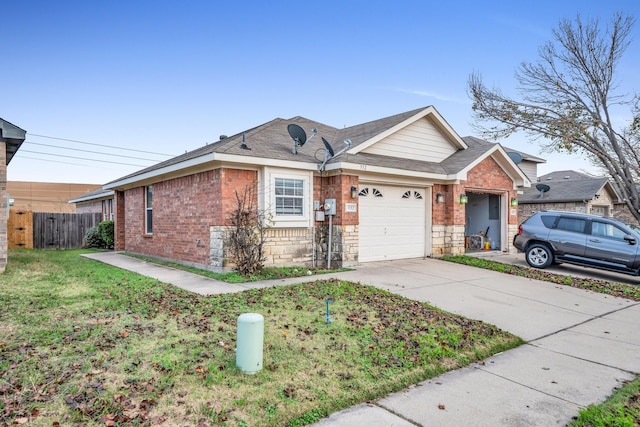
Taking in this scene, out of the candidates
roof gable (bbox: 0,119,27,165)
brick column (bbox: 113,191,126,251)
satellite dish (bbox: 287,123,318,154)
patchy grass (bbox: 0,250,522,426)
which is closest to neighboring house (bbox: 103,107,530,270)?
satellite dish (bbox: 287,123,318,154)

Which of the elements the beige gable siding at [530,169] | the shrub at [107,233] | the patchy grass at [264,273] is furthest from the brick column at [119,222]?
the beige gable siding at [530,169]

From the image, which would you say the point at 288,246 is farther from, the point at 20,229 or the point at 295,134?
the point at 20,229

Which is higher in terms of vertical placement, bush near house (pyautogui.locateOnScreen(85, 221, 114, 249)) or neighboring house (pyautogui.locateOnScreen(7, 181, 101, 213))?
neighboring house (pyautogui.locateOnScreen(7, 181, 101, 213))

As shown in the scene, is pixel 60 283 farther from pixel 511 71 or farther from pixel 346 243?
pixel 511 71

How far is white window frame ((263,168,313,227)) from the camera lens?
9953 mm

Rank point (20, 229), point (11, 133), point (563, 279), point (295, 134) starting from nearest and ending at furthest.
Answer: point (11, 133)
point (563, 279)
point (295, 134)
point (20, 229)

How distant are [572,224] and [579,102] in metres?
4.89

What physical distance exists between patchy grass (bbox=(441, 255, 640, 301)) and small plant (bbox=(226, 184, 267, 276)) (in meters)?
6.42

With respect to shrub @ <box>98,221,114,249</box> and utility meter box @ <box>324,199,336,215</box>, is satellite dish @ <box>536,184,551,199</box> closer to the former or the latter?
utility meter box @ <box>324,199,336,215</box>

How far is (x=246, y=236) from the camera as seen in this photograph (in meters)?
9.25

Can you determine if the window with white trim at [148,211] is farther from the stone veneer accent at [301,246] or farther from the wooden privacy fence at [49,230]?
the wooden privacy fence at [49,230]

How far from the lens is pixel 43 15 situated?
11.6 meters

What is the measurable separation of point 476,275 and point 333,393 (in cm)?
756

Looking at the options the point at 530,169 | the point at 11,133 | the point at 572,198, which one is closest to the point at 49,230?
the point at 11,133
